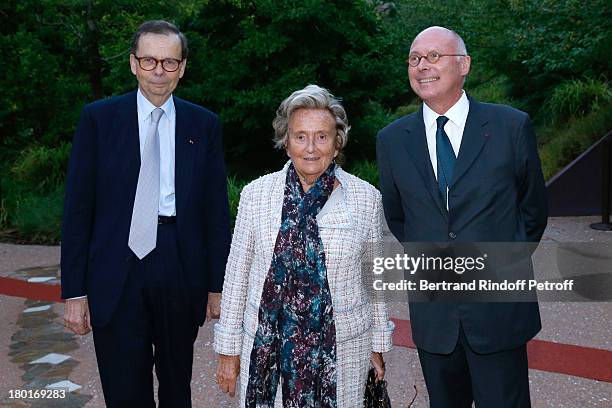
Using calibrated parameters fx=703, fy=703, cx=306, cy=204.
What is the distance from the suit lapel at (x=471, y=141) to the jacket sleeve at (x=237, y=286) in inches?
35.6

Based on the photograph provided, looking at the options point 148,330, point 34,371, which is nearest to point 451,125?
point 148,330

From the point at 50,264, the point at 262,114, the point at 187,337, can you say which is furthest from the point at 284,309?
the point at 262,114

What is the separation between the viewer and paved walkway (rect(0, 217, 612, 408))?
4.96m

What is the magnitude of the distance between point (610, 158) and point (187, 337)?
8.80 meters

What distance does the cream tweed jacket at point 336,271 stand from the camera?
305cm

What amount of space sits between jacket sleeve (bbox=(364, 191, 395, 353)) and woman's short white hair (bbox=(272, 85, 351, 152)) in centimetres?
34

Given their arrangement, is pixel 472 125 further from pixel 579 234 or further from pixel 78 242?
pixel 579 234

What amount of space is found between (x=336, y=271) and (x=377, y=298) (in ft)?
1.01

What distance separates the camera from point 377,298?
10.6 ft

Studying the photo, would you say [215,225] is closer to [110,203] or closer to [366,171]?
[110,203]

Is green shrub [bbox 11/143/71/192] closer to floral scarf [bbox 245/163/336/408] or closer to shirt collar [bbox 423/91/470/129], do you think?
floral scarf [bbox 245/163/336/408]

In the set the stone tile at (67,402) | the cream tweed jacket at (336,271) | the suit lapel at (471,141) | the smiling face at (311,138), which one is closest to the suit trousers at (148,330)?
the cream tweed jacket at (336,271)

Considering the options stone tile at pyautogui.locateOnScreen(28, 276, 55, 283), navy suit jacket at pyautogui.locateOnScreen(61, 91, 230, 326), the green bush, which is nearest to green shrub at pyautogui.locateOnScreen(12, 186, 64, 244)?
the green bush

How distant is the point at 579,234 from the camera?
10156mm
